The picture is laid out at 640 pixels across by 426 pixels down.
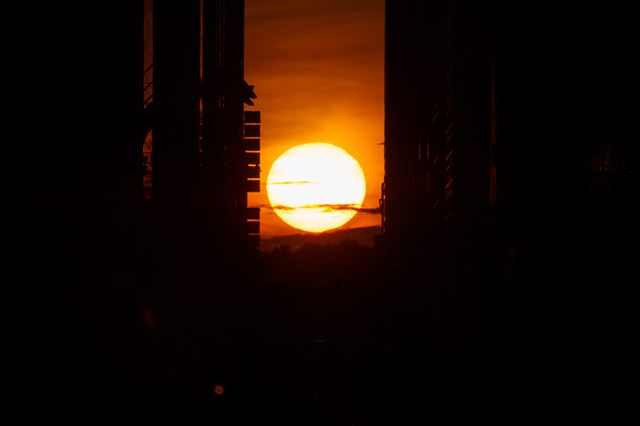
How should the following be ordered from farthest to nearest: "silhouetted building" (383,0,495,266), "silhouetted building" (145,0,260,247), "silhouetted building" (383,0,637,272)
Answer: "silhouetted building" (145,0,260,247)
"silhouetted building" (383,0,495,266)
"silhouetted building" (383,0,637,272)

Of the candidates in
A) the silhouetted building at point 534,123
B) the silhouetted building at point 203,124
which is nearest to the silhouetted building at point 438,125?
the silhouetted building at point 534,123

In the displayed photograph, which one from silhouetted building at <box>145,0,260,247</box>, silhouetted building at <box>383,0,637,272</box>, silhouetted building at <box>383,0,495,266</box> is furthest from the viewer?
silhouetted building at <box>145,0,260,247</box>

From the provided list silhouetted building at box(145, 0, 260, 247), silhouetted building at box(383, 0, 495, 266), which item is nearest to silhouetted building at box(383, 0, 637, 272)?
silhouetted building at box(383, 0, 495, 266)

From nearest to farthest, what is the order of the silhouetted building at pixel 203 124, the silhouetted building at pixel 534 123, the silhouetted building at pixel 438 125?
the silhouetted building at pixel 534 123
the silhouetted building at pixel 438 125
the silhouetted building at pixel 203 124

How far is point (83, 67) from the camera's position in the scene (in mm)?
8102

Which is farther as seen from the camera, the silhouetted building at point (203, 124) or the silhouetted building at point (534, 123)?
the silhouetted building at point (203, 124)

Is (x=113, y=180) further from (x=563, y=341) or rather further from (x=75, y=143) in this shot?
(x=563, y=341)

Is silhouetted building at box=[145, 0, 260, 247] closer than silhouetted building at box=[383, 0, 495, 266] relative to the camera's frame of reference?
No

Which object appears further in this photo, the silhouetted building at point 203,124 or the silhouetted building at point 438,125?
the silhouetted building at point 203,124

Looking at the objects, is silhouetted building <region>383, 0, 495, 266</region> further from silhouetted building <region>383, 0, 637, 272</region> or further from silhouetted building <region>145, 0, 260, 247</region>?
silhouetted building <region>145, 0, 260, 247</region>

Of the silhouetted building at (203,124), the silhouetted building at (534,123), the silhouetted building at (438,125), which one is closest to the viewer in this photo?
the silhouetted building at (534,123)

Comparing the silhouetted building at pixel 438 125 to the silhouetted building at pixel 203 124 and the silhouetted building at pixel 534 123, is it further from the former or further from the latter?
the silhouetted building at pixel 203 124

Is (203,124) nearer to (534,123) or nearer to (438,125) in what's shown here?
(438,125)

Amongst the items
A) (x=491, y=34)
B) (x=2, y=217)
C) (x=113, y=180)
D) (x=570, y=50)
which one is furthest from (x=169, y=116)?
(x=570, y=50)
